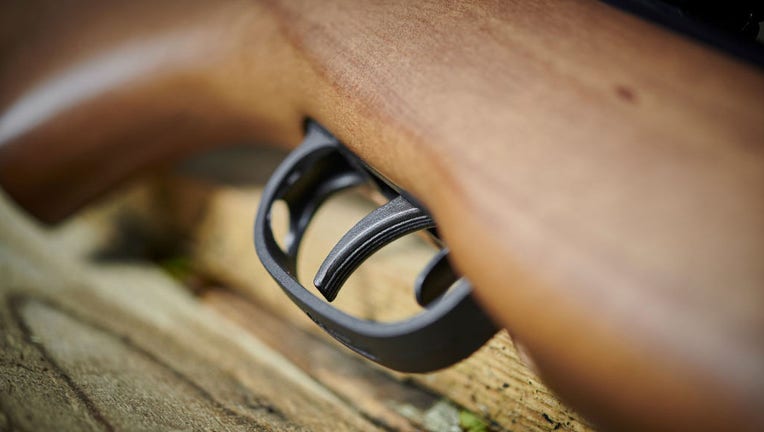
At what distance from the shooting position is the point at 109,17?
2.50 feet

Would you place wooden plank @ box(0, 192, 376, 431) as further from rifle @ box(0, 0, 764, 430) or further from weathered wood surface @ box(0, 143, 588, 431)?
rifle @ box(0, 0, 764, 430)

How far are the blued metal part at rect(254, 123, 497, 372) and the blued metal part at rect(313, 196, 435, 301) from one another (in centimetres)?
3

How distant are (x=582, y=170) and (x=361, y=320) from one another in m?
0.20

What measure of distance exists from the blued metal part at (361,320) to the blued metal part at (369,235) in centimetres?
3

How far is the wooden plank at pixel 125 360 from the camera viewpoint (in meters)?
0.44

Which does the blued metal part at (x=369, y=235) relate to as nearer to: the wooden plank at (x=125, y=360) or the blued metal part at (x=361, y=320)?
the blued metal part at (x=361, y=320)

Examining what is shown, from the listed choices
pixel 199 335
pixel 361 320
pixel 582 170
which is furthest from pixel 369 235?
pixel 199 335

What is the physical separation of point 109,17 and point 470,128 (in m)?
0.59

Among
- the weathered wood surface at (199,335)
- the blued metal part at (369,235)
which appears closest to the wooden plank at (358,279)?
the weathered wood surface at (199,335)

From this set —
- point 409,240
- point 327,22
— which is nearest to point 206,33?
point 327,22

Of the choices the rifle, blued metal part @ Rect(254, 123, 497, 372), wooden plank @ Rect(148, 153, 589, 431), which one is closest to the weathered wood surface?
wooden plank @ Rect(148, 153, 589, 431)

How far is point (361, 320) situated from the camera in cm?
45

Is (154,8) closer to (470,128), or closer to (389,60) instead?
(389,60)

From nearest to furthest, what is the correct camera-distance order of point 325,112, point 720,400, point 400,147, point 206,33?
point 720,400, point 400,147, point 325,112, point 206,33
